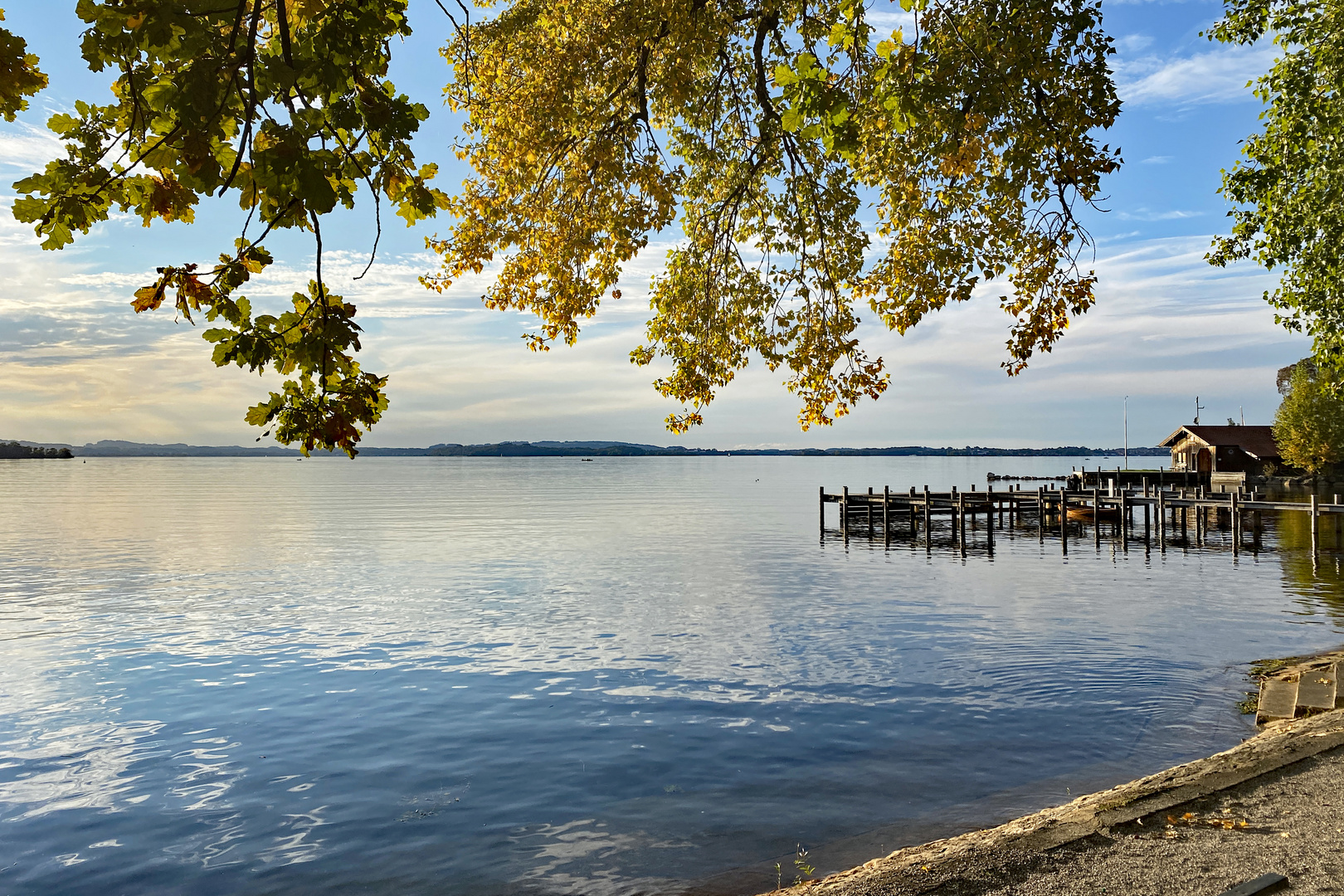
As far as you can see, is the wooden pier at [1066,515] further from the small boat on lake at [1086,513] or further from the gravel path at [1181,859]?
the gravel path at [1181,859]

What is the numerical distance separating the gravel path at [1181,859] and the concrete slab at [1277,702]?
6669 millimetres

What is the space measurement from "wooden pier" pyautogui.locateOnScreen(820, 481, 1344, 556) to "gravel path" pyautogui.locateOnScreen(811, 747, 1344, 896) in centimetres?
3631

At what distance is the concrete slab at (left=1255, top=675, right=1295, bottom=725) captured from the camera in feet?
42.7

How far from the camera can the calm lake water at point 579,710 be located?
10.3 m

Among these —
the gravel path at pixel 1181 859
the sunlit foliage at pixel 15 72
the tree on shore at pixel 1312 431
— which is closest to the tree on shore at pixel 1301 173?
the gravel path at pixel 1181 859

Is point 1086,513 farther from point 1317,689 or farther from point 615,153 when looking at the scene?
point 615,153

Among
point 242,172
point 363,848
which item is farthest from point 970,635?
point 242,172

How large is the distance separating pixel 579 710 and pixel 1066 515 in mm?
38337

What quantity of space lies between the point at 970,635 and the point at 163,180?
21.1 m

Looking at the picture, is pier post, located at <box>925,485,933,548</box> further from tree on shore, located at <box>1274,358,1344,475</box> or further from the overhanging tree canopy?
tree on shore, located at <box>1274,358,1344,475</box>

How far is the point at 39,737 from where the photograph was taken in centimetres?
1449

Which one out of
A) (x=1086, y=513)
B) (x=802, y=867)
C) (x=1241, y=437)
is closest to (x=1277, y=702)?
(x=802, y=867)

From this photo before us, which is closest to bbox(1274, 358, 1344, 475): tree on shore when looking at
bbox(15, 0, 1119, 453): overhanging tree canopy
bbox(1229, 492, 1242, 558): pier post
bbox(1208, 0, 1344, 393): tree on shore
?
bbox(1229, 492, 1242, 558): pier post

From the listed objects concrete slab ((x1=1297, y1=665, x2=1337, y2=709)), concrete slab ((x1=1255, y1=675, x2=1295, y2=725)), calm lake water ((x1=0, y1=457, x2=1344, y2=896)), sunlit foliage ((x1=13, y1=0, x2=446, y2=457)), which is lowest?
calm lake water ((x1=0, y1=457, x2=1344, y2=896))
